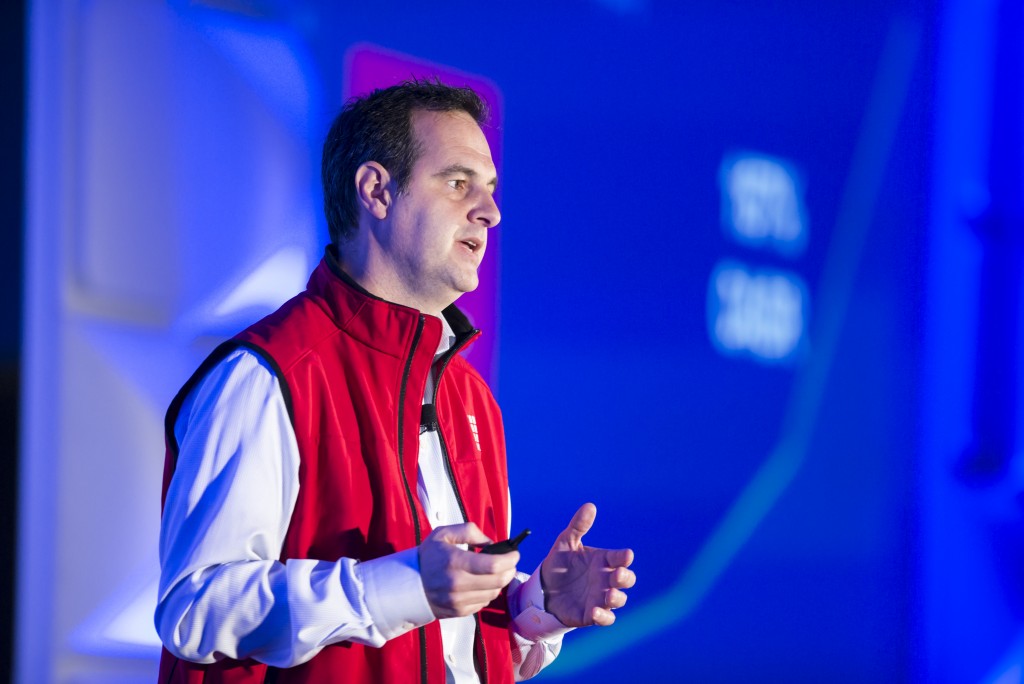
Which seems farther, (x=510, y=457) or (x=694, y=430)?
(x=694, y=430)

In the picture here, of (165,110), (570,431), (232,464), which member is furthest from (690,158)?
(232,464)

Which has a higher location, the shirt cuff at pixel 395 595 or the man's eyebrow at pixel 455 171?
the man's eyebrow at pixel 455 171

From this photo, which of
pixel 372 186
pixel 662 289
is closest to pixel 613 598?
pixel 372 186

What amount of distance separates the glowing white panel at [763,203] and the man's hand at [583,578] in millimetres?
1546

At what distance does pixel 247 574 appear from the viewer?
1047 mm

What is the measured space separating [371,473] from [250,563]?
202 millimetres

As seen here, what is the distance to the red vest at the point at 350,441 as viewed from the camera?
1154 millimetres

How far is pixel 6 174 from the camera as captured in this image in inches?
70.3

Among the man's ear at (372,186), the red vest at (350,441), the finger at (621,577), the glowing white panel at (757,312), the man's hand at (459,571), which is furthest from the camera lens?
the glowing white panel at (757,312)

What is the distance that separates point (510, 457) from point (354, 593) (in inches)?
53.1

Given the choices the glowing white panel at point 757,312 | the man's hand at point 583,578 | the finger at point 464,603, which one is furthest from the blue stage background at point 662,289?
the finger at point 464,603

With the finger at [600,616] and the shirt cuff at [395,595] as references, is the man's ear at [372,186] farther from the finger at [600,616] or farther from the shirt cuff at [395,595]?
the finger at [600,616]

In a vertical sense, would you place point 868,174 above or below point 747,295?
above

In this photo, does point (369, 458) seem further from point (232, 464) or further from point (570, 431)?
point (570, 431)
